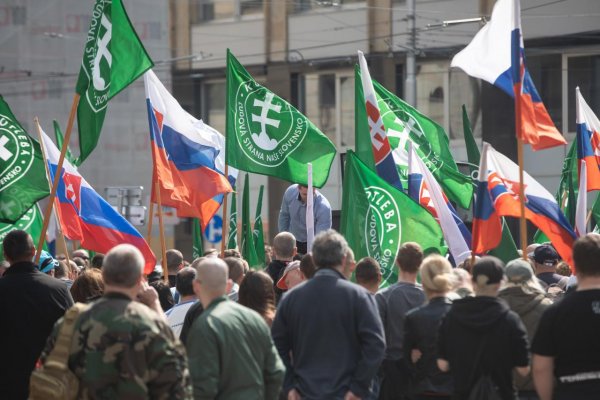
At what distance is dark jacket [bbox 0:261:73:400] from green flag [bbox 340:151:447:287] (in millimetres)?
3336

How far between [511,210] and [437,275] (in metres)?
3.37

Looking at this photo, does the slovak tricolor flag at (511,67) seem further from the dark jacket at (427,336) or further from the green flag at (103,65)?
the green flag at (103,65)

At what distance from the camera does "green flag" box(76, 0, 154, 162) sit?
11320mm

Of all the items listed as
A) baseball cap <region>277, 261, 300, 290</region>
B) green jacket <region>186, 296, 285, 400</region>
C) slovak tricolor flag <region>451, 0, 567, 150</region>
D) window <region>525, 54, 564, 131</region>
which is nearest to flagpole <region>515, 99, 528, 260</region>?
slovak tricolor flag <region>451, 0, 567, 150</region>

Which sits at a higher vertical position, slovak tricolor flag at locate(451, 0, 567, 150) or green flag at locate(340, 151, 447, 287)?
slovak tricolor flag at locate(451, 0, 567, 150)

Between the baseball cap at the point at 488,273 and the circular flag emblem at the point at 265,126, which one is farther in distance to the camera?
the circular flag emblem at the point at 265,126

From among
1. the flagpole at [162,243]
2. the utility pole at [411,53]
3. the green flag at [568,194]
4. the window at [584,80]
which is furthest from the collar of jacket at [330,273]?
the window at [584,80]

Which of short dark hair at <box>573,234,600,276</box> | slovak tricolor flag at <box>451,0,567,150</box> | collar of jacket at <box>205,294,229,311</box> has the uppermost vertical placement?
slovak tricolor flag at <box>451,0,567,150</box>

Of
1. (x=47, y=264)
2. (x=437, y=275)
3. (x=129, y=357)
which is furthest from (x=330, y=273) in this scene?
(x=47, y=264)

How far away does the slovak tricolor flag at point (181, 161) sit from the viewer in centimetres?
1288

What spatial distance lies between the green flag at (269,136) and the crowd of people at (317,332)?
3676 millimetres

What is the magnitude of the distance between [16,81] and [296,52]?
8632mm

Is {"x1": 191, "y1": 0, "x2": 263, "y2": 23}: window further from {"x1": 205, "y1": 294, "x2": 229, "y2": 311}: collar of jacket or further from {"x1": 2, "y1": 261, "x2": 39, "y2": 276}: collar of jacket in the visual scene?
{"x1": 205, "y1": 294, "x2": 229, "y2": 311}: collar of jacket

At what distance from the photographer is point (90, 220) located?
12438 mm
